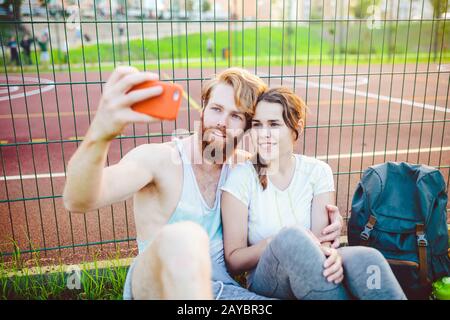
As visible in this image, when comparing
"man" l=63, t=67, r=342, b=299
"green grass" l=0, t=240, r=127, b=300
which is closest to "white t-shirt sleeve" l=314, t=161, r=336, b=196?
"man" l=63, t=67, r=342, b=299

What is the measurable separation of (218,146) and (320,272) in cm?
70

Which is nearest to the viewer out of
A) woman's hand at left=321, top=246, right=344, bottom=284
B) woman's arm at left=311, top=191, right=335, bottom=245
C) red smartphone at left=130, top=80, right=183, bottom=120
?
red smartphone at left=130, top=80, right=183, bottom=120

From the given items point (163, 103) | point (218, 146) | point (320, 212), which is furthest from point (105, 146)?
point (320, 212)

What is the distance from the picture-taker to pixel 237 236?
6.73ft

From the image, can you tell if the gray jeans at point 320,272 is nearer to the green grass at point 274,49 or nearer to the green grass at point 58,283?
the green grass at point 58,283

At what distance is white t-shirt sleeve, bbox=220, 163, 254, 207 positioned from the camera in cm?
205

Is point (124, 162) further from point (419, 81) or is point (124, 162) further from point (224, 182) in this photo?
point (419, 81)

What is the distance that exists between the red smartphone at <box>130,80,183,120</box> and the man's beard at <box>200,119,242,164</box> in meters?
0.69

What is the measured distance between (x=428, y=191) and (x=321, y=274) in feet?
2.95

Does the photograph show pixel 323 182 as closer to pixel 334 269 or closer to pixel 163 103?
pixel 334 269

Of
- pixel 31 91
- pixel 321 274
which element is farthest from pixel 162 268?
pixel 31 91

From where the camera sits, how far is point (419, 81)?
13.1 meters

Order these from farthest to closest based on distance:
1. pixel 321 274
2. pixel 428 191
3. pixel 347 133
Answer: pixel 347 133, pixel 428 191, pixel 321 274

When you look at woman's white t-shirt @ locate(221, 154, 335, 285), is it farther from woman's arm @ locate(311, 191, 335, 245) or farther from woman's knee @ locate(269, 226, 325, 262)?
woman's knee @ locate(269, 226, 325, 262)
